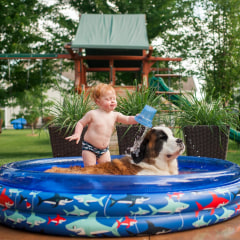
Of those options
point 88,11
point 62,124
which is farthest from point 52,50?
point 62,124

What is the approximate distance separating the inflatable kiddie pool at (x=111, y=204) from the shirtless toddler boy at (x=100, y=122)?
1.03 meters

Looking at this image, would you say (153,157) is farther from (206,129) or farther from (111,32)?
(111,32)

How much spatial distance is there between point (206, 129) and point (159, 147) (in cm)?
289

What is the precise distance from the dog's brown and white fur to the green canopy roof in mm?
8201

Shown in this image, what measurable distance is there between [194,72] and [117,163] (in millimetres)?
13420

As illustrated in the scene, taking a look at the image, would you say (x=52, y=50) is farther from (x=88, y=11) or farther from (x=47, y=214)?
(x=47, y=214)

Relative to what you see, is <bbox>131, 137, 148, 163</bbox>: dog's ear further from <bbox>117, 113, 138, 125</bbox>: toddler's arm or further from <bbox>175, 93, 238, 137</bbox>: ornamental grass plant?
<bbox>175, 93, 238, 137</bbox>: ornamental grass plant

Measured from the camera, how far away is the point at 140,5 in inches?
630

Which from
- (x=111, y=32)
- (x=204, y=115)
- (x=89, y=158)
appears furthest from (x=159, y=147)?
(x=111, y=32)

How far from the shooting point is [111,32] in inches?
479

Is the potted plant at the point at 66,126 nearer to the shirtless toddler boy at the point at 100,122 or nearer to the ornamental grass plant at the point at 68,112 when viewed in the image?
the ornamental grass plant at the point at 68,112

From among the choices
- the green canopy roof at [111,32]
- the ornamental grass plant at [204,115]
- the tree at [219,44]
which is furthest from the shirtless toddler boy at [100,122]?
the tree at [219,44]

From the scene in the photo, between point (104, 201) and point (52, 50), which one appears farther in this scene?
point (52, 50)

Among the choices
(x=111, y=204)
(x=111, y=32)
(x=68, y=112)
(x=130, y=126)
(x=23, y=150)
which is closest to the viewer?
(x=111, y=204)
